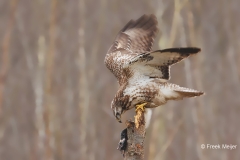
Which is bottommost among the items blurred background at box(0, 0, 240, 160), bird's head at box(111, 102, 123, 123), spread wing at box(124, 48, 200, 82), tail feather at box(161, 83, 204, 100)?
bird's head at box(111, 102, 123, 123)

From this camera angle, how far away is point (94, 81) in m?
11.7

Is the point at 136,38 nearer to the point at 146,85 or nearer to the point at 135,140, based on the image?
the point at 146,85

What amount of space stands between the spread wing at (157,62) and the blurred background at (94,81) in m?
4.62

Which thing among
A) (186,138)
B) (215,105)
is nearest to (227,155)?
(186,138)

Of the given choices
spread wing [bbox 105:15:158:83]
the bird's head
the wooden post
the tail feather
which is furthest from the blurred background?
the wooden post

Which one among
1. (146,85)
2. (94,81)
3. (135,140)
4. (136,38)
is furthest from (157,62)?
(94,81)

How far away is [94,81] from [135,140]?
7.55m

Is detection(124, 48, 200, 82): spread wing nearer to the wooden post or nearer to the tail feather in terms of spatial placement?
the tail feather

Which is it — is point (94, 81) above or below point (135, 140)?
above

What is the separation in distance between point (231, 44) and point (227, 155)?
2.98 metres

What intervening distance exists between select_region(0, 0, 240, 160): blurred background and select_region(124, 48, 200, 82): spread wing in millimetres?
→ 4617

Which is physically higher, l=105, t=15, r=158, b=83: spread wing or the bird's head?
l=105, t=15, r=158, b=83: spread wing

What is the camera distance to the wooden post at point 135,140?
13.5ft

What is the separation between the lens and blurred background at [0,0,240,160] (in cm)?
1032
